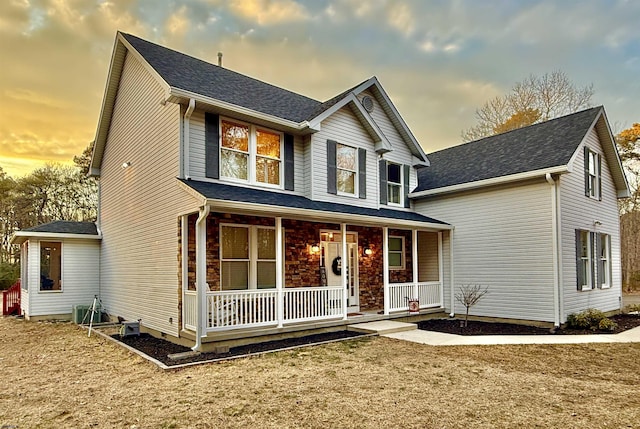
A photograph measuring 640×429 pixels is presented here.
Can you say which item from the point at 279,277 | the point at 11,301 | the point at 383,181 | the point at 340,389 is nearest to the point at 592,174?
the point at 383,181

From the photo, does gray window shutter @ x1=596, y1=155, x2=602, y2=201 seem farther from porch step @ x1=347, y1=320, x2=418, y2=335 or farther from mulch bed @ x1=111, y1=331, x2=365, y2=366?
mulch bed @ x1=111, y1=331, x2=365, y2=366

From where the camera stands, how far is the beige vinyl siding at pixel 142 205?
9039mm

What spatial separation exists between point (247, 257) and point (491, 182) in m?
7.20

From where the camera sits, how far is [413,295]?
11797mm

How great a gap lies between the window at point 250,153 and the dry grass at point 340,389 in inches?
176

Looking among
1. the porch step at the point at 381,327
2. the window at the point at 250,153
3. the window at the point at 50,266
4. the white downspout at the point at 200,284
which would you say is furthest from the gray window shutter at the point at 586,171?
the window at the point at 50,266

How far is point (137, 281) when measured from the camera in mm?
10711

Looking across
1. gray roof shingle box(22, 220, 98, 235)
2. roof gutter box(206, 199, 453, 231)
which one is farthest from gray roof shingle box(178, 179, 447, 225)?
gray roof shingle box(22, 220, 98, 235)

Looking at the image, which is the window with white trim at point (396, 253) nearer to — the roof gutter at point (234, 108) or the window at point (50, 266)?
the roof gutter at point (234, 108)

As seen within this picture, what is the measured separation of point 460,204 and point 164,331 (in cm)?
923

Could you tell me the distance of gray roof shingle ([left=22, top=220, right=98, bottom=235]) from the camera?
41.8ft

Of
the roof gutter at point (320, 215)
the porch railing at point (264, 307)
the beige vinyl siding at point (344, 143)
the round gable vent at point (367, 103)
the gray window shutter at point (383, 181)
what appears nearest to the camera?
the roof gutter at point (320, 215)

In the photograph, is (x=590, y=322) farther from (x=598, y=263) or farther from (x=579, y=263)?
(x=598, y=263)

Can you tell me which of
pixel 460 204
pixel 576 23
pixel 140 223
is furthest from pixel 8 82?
pixel 576 23
